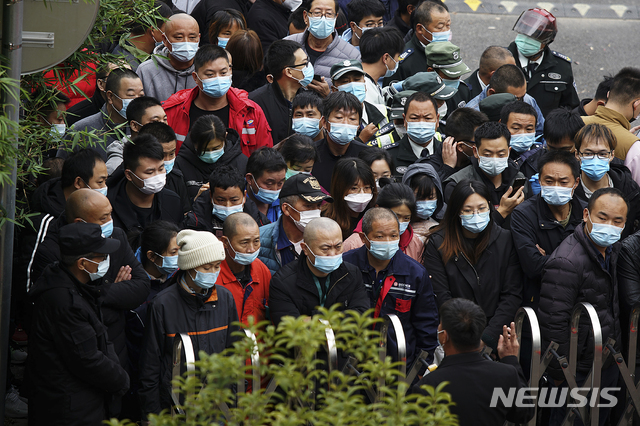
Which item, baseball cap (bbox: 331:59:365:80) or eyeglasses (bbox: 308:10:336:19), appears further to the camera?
eyeglasses (bbox: 308:10:336:19)

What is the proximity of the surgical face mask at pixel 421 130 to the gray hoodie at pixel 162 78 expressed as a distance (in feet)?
7.58

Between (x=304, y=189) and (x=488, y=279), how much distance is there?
1544 millimetres

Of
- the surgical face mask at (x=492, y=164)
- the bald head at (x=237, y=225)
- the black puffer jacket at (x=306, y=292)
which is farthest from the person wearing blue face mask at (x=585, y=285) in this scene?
the bald head at (x=237, y=225)

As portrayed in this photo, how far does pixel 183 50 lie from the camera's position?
7562 mm

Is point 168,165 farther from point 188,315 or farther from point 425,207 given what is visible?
point 425,207

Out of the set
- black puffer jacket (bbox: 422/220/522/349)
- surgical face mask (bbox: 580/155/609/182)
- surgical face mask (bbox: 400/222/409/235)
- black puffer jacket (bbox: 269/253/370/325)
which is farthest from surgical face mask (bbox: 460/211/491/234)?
surgical face mask (bbox: 580/155/609/182)

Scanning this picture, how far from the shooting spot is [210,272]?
16.0ft

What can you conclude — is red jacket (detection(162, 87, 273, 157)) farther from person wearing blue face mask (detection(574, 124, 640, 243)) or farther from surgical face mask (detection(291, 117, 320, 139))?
person wearing blue face mask (detection(574, 124, 640, 243))

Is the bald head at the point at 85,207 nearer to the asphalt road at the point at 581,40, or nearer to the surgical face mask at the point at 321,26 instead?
the surgical face mask at the point at 321,26

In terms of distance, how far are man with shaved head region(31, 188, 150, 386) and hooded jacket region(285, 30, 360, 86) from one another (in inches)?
155

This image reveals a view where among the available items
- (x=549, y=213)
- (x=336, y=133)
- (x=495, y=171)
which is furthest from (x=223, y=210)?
(x=549, y=213)

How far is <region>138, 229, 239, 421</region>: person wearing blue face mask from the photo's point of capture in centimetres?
475

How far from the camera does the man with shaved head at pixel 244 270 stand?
17.4 feet

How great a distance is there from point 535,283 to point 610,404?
42.5 inches
